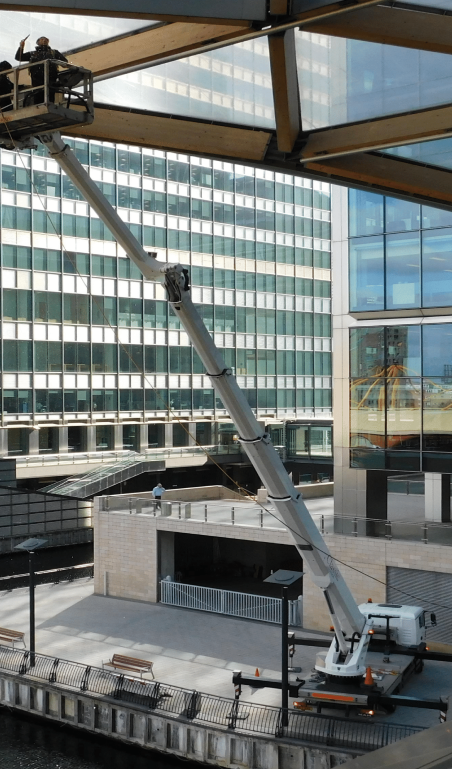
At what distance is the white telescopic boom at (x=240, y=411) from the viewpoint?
15727 millimetres

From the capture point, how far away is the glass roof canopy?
13.0 m

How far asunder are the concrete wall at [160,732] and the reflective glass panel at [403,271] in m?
15.1

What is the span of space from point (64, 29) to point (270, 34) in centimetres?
344

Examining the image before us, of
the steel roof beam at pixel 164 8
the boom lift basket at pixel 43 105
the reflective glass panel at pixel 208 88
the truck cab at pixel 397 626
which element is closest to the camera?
the steel roof beam at pixel 164 8

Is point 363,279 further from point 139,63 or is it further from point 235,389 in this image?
point 139,63

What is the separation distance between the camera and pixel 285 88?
15289 mm

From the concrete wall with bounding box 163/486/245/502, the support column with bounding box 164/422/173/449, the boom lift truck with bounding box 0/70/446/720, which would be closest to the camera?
the boom lift truck with bounding box 0/70/446/720

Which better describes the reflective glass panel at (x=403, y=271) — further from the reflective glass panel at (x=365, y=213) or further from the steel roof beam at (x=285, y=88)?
the steel roof beam at (x=285, y=88)

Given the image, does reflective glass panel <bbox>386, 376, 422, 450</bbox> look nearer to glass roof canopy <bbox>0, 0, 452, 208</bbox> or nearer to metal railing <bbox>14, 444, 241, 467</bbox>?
glass roof canopy <bbox>0, 0, 452, 208</bbox>

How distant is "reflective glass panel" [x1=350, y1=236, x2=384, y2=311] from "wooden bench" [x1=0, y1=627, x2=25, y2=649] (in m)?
14.9

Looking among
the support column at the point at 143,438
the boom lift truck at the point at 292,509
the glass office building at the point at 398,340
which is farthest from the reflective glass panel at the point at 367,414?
the support column at the point at 143,438

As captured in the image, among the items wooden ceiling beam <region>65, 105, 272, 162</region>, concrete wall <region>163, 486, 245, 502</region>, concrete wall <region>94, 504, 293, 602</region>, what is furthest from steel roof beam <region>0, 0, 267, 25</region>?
concrete wall <region>163, 486, 245, 502</region>

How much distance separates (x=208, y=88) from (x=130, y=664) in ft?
49.6

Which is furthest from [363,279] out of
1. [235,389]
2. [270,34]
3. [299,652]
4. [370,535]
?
[270,34]
